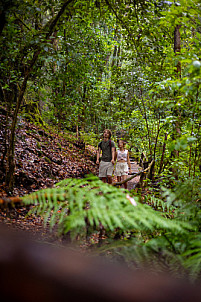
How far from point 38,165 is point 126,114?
13.4ft

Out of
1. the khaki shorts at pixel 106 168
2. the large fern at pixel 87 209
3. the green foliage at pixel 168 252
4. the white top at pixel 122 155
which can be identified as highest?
the white top at pixel 122 155

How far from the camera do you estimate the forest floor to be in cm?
470

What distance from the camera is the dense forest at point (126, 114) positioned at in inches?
56.9

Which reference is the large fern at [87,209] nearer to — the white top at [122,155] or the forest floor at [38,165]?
the forest floor at [38,165]

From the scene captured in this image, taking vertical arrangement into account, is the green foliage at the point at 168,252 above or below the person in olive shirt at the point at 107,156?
below

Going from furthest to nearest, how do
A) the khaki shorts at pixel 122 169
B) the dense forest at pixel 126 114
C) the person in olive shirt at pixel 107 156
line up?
the khaki shorts at pixel 122 169, the person in olive shirt at pixel 107 156, the dense forest at pixel 126 114

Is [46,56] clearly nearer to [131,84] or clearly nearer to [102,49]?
[131,84]

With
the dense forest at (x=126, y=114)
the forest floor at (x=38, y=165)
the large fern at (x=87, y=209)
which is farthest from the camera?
the forest floor at (x=38, y=165)

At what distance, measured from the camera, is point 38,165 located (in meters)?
7.83

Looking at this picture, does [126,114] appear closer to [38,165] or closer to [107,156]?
[107,156]

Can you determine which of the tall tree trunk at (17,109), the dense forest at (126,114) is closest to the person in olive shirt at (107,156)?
the dense forest at (126,114)

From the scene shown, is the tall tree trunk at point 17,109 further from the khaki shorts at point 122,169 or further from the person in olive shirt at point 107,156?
the khaki shorts at point 122,169

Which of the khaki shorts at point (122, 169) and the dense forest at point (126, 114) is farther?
the khaki shorts at point (122, 169)

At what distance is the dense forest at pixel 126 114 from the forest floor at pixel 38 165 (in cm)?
15
